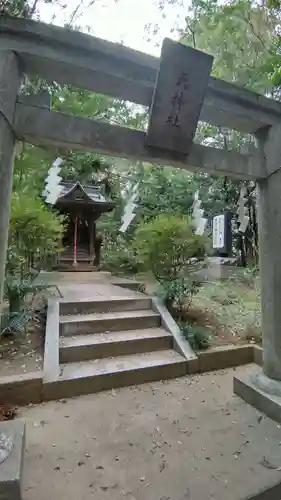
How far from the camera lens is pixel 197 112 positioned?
2.73 meters

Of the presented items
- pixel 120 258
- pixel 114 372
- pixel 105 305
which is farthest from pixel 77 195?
pixel 114 372

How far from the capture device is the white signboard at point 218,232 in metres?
7.87

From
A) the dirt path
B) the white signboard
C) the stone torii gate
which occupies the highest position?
the stone torii gate

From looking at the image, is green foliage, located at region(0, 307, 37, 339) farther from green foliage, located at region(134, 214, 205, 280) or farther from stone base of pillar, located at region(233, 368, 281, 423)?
stone base of pillar, located at region(233, 368, 281, 423)

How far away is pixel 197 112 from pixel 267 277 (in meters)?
1.83

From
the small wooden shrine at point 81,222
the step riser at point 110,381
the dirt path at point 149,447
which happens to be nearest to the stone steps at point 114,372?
the step riser at point 110,381

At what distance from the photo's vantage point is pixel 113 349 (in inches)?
166

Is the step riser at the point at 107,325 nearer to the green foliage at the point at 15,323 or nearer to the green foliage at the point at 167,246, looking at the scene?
the green foliage at the point at 15,323

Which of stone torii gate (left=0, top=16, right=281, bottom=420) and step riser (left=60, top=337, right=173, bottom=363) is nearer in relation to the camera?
stone torii gate (left=0, top=16, right=281, bottom=420)

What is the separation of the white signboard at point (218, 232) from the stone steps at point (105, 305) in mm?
3271

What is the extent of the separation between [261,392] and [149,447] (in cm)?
135

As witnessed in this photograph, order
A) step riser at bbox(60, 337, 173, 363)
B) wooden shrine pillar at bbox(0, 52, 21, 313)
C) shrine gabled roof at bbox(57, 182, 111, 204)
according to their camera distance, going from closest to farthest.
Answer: wooden shrine pillar at bbox(0, 52, 21, 313) → step riser at bbox(60, 337, 173, 363) → shrine gabled roof at bbox(57, 182, 111, 204)

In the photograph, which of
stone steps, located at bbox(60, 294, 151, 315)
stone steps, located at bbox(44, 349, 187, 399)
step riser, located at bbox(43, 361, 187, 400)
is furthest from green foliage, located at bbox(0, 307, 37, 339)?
step riser, located at bbox(43, 361, 187, 400)

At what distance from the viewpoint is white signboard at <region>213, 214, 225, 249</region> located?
25.8ft
